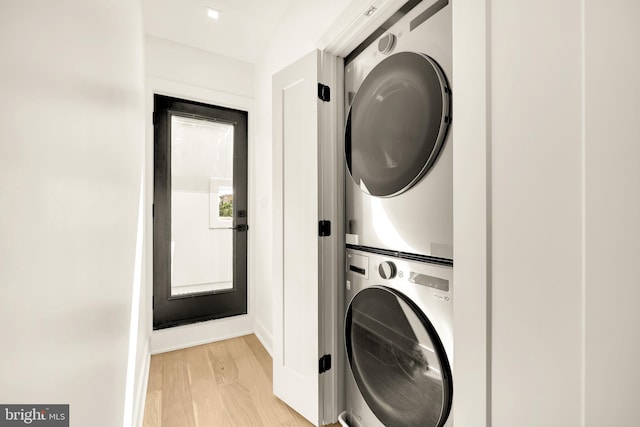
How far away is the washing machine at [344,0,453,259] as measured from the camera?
992mm

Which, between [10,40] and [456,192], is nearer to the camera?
[10,40]

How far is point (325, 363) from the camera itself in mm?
1586

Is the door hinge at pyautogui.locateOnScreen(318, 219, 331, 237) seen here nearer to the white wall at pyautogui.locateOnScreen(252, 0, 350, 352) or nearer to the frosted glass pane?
the white wall at pyautogui.locateOnScreen(252, 0, 350, 352)

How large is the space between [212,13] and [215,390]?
2.84 m

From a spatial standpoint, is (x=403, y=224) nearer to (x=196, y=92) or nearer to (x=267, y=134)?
(x=267, y=134)

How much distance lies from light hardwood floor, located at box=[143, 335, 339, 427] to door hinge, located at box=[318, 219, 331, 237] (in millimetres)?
1143

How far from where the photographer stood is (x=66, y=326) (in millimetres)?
449

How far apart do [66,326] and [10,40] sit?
415 millimetres

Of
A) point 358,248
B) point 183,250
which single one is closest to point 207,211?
point 183,250

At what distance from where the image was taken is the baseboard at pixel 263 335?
247 centimetres
